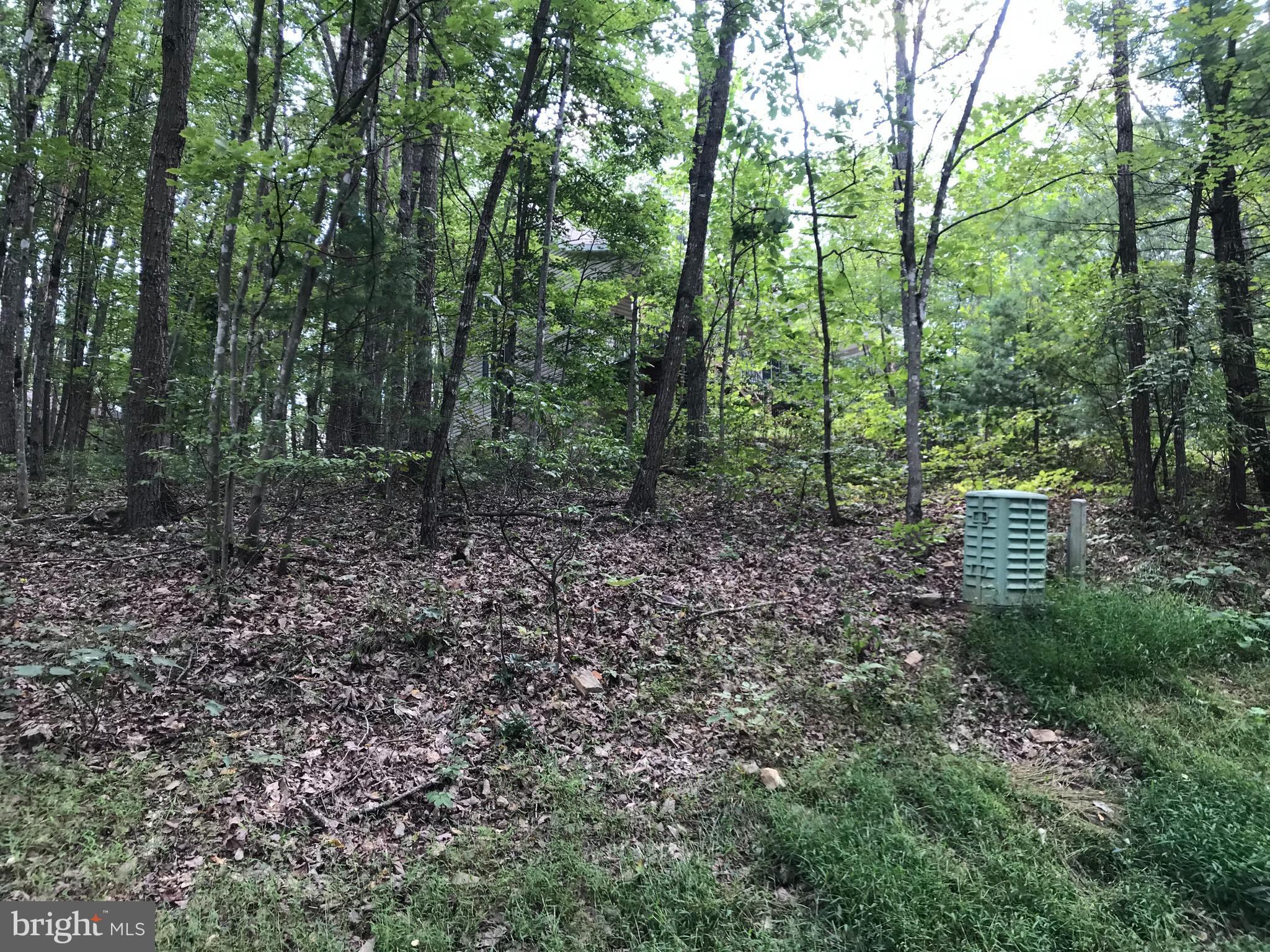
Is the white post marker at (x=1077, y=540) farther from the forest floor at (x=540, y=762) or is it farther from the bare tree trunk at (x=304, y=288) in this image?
the bare tree trunk at (x=304, y=288)

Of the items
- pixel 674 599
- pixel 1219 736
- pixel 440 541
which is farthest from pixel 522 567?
pixel 1219 736

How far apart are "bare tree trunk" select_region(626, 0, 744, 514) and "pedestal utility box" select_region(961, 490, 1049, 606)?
4.41 meters

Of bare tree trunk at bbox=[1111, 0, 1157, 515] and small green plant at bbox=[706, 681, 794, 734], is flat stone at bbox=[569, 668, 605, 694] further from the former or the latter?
bare tree trunk at bbox=[1111, 0, 1157, 515]

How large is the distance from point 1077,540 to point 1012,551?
127cm

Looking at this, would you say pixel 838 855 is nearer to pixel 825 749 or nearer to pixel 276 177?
pixel 825 749

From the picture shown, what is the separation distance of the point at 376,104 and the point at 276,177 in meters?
1.51

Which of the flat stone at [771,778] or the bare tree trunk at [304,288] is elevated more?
the bare tree trunk at [304,288]

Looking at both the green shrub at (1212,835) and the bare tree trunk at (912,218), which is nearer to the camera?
the green shrub at (1212,835)

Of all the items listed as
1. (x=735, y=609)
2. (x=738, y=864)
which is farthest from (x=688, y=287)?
(x=738, y=864)

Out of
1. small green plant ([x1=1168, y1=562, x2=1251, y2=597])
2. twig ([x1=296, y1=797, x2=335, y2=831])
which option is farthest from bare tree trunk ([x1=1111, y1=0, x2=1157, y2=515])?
twig ([x1=296, y1=797, x2=335, y2=831])

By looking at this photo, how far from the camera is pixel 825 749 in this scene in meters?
4.18

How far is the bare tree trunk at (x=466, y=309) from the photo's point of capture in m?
6.79

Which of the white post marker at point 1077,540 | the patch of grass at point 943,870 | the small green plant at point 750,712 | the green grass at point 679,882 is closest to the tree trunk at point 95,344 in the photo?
the green grass at point 679,882

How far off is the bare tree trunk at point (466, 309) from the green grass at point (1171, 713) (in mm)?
5519
